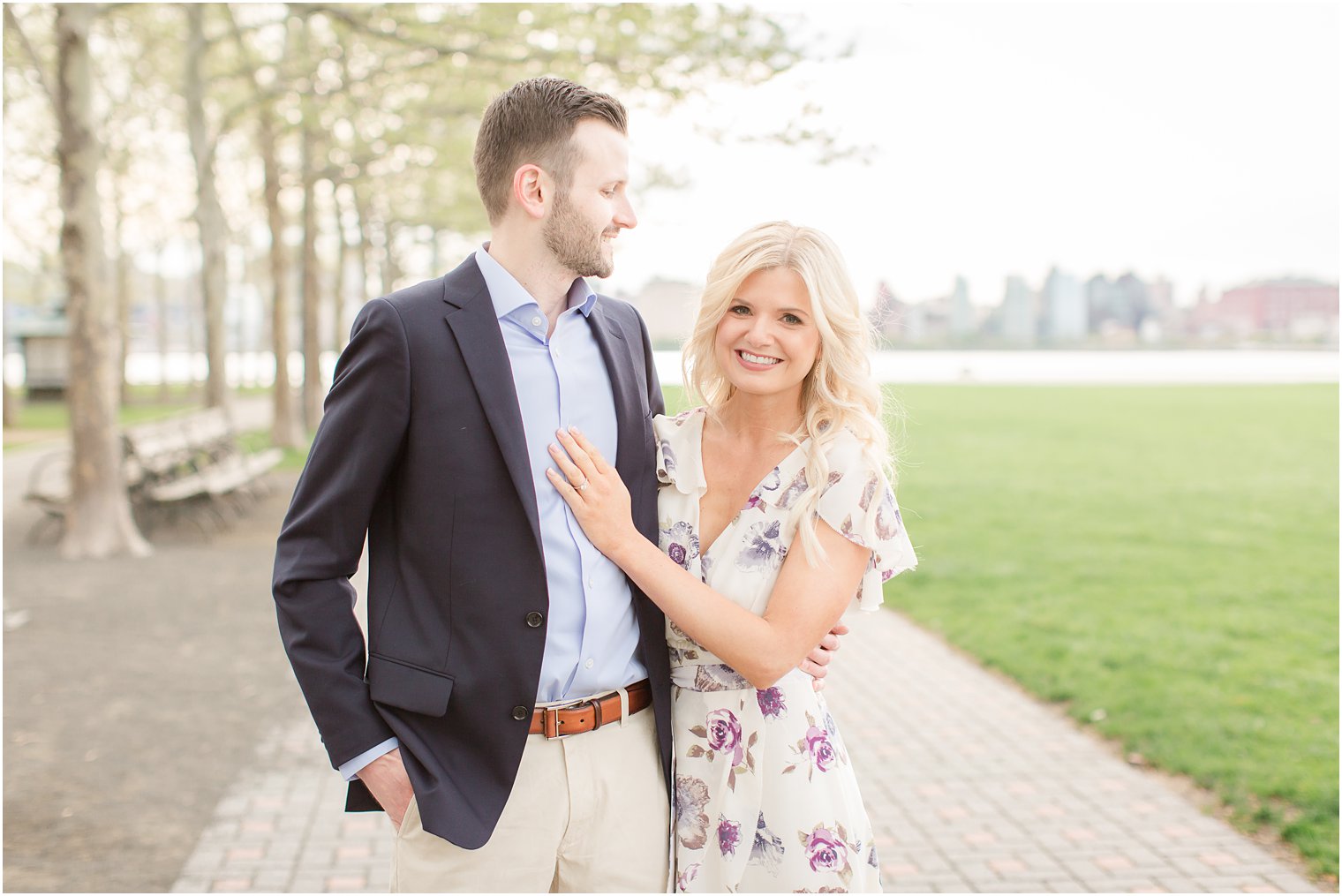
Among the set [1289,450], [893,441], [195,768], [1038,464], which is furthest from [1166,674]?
[1289,450]

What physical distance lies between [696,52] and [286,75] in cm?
875

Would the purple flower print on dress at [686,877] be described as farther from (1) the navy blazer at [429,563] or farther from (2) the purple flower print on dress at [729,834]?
(1) the navy blazer at [429,563]

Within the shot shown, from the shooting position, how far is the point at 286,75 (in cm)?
1589

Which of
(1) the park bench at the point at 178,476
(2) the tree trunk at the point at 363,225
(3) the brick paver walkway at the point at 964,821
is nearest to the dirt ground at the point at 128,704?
(3) the brick paver walkway at the point at 964,821

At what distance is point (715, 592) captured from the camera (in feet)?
7.79

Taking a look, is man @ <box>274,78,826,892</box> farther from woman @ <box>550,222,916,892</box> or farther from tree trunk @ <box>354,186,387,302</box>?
tree trunk @ <box>354,186,387,302</box>

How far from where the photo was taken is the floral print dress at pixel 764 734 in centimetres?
251

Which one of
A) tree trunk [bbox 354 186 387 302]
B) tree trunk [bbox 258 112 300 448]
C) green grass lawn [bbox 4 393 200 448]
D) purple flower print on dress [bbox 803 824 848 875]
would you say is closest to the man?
purple flower print on dress [bbox 803 824 848 875]

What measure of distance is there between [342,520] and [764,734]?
1.06m

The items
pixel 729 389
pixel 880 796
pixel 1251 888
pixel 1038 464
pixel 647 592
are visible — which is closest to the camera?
pixel 647 592

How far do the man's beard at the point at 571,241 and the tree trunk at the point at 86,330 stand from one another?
9645mm

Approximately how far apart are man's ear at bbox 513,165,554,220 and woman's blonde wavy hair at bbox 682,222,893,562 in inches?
18.0

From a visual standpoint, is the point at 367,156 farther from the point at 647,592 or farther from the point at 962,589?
the point at 647,592

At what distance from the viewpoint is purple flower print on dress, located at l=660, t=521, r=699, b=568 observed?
8.41 ft
